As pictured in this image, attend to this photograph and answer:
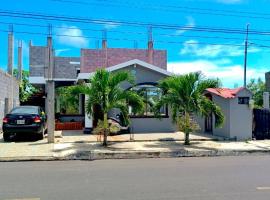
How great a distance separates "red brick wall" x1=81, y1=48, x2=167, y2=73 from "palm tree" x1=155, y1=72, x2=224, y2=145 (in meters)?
15.8

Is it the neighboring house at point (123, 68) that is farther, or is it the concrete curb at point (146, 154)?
the neighboring house at point (123, 68)

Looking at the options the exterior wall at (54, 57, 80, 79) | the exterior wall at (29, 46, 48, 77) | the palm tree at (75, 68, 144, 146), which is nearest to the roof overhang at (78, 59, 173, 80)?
the palm tree at (75, 68, 144, 146)

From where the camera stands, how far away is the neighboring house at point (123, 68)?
2058cm

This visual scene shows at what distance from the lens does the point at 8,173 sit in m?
9.75

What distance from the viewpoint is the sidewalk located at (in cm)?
1300

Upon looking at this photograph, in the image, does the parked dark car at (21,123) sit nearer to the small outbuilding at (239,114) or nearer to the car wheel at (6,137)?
the car wheel at (6,137)

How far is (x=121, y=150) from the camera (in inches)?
552

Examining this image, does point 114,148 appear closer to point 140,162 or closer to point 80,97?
point 140,162

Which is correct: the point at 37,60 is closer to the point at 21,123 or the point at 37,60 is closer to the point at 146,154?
the point at 21,123

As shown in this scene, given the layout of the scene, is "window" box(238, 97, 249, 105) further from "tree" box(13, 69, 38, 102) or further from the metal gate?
"tree" box(13, 69, 38, 102)

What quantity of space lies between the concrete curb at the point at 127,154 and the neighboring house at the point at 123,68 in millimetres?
6255

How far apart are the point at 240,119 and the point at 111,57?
19355 mm

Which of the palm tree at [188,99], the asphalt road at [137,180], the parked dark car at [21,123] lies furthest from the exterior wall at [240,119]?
the parked dark car at [21,123]

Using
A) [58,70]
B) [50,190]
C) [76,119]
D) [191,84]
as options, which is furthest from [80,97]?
[50,190]
